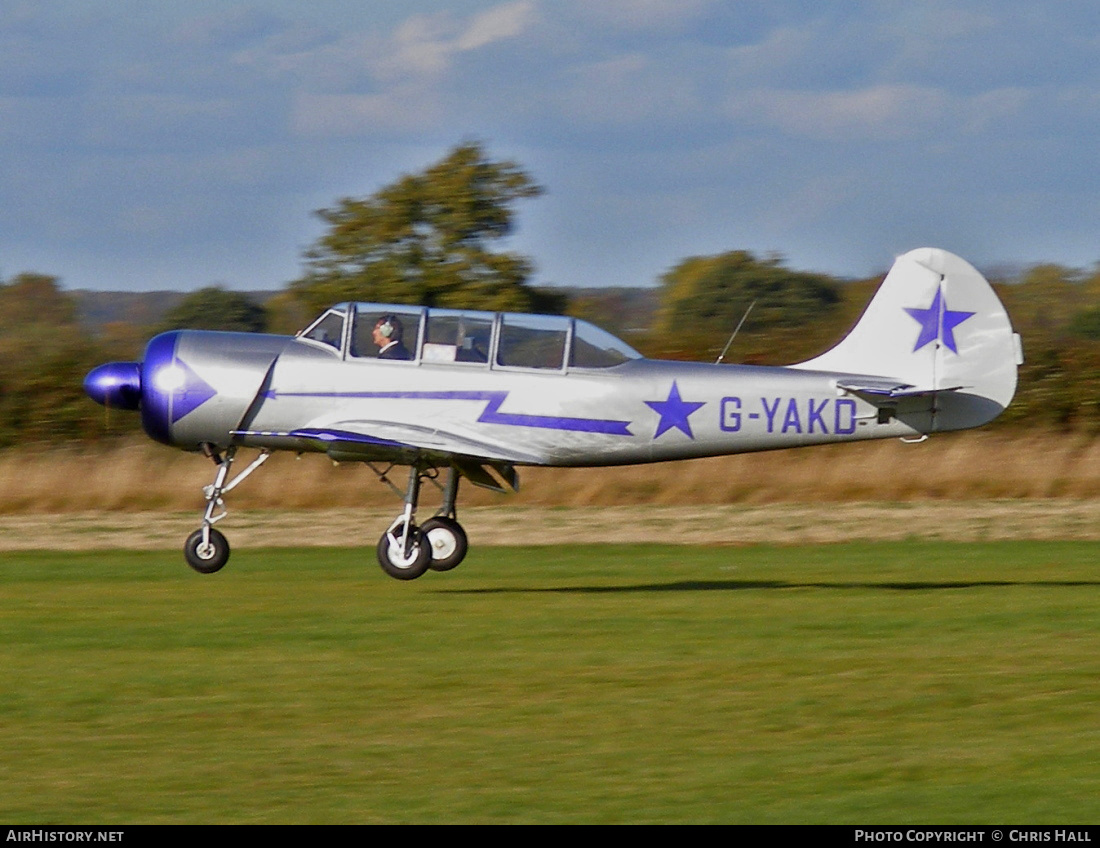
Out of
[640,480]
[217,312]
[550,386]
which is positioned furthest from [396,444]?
[217,312]

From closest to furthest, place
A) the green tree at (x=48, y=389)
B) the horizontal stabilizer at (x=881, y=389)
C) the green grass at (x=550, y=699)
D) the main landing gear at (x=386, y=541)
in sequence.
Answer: the green grass at (x=550, y=699), the horizontal stabilizer at (x=881, y=389), the main landing gear at (x=386, y=541), the green tree at (x=48, y=389)

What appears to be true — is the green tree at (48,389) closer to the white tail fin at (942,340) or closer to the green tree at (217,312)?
the green tree at (217,312)

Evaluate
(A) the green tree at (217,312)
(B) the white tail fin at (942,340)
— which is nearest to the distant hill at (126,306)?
(A) the green tree at (217,312)

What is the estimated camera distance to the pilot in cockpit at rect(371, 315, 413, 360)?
13.1 meters

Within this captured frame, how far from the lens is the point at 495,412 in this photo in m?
13.1

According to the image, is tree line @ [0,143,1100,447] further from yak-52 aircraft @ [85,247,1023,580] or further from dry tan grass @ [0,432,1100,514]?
yak-52 aircraft @ [85,247,1023,580]

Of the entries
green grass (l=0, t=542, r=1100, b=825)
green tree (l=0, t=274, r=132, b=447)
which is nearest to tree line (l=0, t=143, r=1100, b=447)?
green tree (l=0, t=274, r=132, b=447)

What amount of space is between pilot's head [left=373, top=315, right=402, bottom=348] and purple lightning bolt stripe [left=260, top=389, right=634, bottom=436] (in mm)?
451

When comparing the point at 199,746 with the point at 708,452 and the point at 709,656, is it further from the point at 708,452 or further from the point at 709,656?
the point at 708,452

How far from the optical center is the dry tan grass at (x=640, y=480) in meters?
22.6

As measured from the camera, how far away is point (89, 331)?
86.8 feet

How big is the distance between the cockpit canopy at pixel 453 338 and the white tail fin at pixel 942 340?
2201 mm
